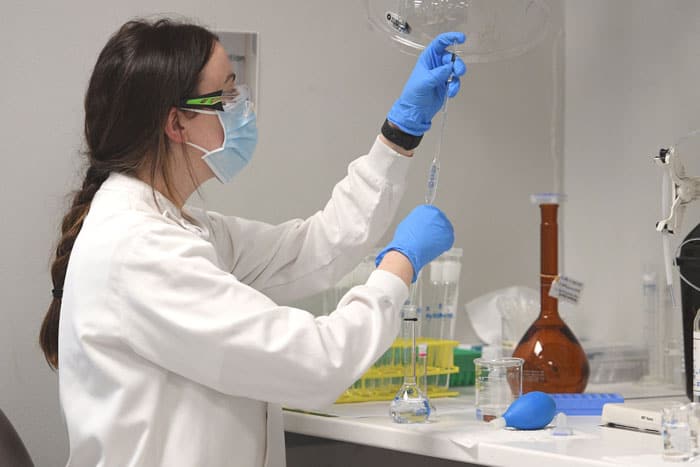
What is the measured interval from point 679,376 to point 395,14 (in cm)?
107

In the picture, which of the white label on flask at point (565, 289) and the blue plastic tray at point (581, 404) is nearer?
the blue plastic tray at point (581, 404)

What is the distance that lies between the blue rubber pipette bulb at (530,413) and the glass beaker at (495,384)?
0.08 m

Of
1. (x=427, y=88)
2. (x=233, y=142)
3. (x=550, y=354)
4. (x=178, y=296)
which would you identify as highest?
(x=427, y=88)

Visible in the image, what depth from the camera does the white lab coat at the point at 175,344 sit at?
1.27 m

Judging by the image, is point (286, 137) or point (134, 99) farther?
point (286, 137)

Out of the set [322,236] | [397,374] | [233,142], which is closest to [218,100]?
[233,142]

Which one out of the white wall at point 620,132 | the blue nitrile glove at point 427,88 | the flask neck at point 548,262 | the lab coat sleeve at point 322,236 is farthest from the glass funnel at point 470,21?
the white wall at point 620,132

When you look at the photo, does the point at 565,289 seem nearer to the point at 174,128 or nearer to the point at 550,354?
the point at 550,354

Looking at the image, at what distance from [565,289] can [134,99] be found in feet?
3.11

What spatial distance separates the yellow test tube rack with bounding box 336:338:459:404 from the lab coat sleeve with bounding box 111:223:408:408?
0.47 meters

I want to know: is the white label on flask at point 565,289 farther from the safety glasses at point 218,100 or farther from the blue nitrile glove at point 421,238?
the safety glasses at point 218,100

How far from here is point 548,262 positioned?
6.08 ft

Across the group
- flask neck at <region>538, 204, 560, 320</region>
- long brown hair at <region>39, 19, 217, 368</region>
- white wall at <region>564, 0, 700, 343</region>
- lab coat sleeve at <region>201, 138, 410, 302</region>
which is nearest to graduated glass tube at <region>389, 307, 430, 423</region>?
lab coat sleeve at <region>201, 138, 410, 302</region>

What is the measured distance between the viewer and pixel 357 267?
6.17 ft
